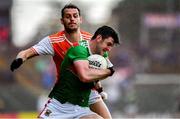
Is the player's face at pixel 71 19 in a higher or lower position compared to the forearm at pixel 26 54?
higher

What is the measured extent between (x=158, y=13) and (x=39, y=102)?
79.2 ft

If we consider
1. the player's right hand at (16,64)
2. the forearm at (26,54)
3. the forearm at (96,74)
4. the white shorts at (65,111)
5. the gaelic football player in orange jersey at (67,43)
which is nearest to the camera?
the forearm at (96,74)

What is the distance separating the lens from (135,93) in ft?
73.3

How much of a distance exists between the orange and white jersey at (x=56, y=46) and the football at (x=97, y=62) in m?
1.82

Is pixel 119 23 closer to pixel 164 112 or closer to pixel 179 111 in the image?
pixel 164 112

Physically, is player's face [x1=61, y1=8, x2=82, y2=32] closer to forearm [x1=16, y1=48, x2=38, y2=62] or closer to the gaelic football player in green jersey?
forearm [x1=16, y1=48, x2=38, y2=62]

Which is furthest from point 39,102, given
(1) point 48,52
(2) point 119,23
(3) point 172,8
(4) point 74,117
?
(2) point 119,23

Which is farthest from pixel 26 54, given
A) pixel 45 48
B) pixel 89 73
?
pixel 89 73

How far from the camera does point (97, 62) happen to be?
808 centimetres

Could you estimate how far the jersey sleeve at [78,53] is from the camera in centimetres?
805

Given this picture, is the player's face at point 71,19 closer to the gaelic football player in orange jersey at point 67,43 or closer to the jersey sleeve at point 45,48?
the gaelic football player in orange jersey at point 67,43

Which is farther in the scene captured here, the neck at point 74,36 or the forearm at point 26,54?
the neck at point 74,36

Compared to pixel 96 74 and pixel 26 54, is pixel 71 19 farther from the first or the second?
pixel 96 74

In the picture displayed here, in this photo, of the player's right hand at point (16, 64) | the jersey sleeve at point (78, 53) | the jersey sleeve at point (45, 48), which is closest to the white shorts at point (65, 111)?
the jersey sleeve at point (78, 53)
